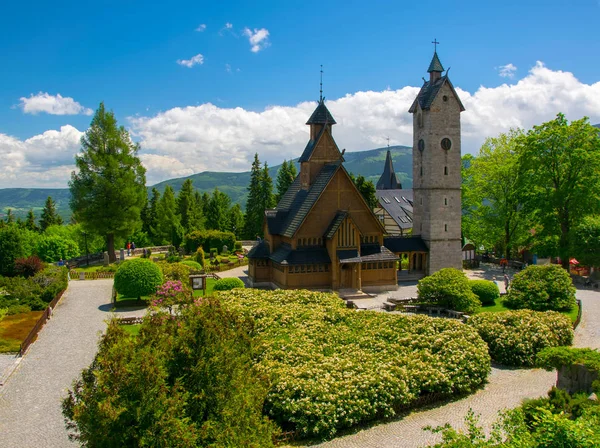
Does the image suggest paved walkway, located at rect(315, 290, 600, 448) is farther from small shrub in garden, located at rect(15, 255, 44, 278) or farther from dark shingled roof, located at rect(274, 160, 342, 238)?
small shrub in garden, located at rect(15, 255, 44, 278)

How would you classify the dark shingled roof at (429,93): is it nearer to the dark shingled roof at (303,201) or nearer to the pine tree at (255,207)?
the dark shingled roof at (303,201)

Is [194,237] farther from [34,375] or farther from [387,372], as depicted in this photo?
[387,372]

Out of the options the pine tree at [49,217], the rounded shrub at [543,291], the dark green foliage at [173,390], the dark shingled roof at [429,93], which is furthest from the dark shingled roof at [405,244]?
the pine tree at [49,217]

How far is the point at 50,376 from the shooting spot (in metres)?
19.3

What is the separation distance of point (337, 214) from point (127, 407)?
79.5 feet

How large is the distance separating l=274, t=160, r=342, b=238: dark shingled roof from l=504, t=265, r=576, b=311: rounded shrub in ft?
42.0

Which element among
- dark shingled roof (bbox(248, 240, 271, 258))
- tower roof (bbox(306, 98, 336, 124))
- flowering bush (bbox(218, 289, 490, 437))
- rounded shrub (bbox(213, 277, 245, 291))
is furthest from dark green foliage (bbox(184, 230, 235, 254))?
flowering bush (bbox(218, 289, 490, 437))

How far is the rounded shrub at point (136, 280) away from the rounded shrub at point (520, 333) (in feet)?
60.2

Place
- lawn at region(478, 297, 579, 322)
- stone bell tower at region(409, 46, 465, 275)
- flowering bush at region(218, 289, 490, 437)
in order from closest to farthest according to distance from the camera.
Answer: flowering bush at region(218, 289, 490, 437), lawn at region(478, 297, 579, 322), stone bell tower at region(409, 46, 465, 275)

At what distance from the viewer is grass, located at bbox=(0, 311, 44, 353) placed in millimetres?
22578

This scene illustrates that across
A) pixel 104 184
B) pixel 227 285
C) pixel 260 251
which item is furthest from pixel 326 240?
pixel 104 184

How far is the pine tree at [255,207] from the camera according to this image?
2477 inches

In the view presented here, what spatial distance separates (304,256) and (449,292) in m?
9.57

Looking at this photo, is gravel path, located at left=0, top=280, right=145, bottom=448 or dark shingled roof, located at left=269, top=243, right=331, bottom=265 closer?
gravel path, located at left=0, top=280, right=145, bottom=448
